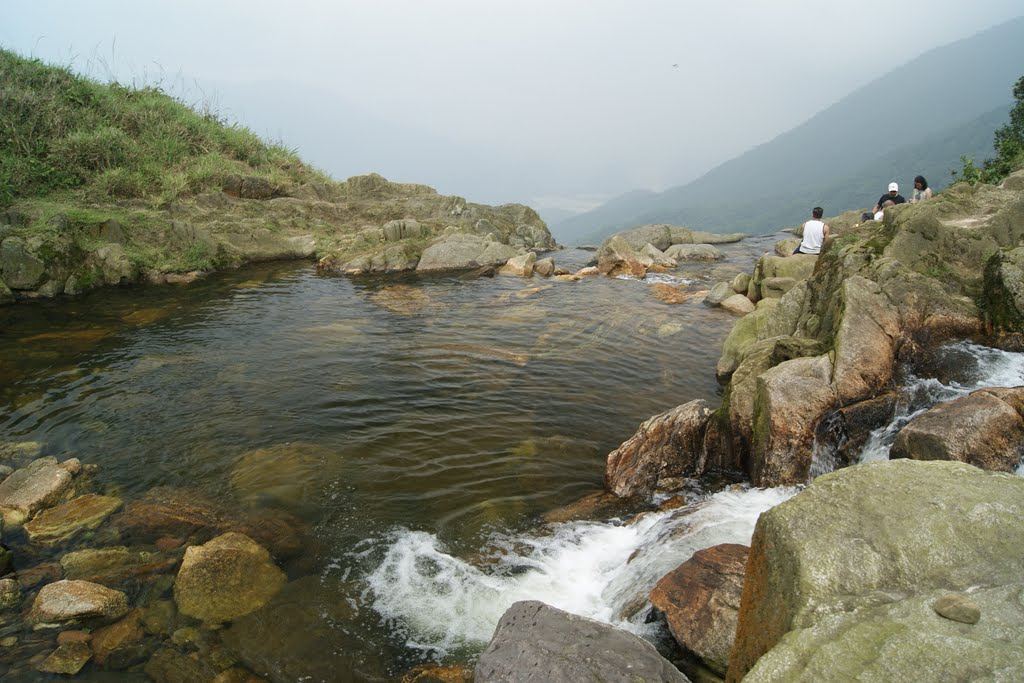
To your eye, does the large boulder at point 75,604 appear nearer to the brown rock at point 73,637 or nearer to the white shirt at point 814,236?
the brown rock at point 73,637

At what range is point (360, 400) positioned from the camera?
36.5ft

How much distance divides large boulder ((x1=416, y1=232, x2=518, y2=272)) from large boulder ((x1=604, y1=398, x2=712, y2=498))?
753 inches

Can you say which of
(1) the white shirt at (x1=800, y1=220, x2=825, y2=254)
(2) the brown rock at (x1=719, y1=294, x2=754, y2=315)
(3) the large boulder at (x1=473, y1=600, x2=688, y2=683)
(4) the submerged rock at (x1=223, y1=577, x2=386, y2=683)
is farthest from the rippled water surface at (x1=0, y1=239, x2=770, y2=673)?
(1) the white shirt at (x1=800, y1=220, x2=825, y2=254)

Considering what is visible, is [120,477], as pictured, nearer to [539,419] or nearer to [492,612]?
[492,612]

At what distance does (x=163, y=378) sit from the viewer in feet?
39.0

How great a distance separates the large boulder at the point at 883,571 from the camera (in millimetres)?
2779

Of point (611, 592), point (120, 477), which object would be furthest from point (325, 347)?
point (611, 592)

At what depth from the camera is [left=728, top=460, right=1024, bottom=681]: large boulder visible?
2779 mm

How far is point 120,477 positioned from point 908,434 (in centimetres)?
1148

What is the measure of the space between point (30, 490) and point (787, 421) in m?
11.1

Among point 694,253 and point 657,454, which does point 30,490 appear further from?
point 694,253

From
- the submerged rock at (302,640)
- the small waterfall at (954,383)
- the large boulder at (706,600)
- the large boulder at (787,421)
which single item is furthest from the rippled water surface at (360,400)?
the small waterfall at (954,383)

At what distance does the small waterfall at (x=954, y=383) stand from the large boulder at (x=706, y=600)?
395 centimetres

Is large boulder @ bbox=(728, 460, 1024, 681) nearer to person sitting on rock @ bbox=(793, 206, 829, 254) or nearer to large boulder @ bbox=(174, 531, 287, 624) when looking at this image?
large boulder @ bbox=(174, 531, 287, 624)
